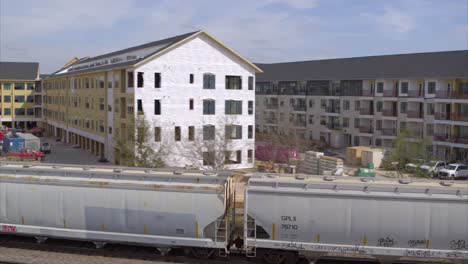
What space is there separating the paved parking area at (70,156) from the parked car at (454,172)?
94.2 feet

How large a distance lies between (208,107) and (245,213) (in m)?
27.8

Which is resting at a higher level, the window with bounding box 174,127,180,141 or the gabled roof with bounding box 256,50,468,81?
the gabled roof with bounding box 256,50,468,81

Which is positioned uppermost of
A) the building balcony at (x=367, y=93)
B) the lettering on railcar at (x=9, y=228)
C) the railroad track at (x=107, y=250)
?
the building balcony at (x=367, y=93)

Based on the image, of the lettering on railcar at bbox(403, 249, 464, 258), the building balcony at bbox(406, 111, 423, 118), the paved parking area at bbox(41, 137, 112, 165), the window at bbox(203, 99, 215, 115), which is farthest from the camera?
the building balcony at bbox(406, 111, 423, 118)

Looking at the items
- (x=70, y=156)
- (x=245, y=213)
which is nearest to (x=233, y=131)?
(x=70, y=156)

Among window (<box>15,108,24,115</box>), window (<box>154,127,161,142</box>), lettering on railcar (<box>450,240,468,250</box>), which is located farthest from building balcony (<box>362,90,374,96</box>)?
window (<box>15,108,24,115</box>)

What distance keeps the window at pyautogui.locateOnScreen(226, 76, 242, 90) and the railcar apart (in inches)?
1127

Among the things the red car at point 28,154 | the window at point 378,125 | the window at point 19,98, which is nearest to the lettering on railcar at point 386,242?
the red car at point 28,154

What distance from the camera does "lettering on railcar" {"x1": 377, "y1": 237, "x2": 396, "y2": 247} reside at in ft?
43.1

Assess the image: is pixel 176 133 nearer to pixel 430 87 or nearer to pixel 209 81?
pixel 209 81

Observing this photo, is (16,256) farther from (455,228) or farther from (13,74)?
(13,74)

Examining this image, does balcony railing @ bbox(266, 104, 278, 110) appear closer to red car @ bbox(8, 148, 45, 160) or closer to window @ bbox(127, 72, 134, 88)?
window @ bbox(127, 72, 134, 88)

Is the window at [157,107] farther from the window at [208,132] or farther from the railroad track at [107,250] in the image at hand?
the railroad track at [107,250]

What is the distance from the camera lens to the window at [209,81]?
4059 cm
